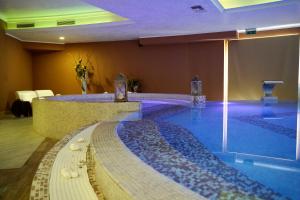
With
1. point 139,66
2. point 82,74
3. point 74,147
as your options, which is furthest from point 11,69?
point 74,147

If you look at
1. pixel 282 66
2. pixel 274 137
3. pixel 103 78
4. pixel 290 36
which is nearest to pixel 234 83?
pixel 282 66

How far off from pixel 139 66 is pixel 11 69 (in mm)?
3961

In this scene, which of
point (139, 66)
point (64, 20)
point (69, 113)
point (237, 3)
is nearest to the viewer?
point (69, 113)

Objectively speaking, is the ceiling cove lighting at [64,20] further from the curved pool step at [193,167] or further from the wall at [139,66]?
the curved pool step at [193,167]

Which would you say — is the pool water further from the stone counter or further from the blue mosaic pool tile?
the stone counter

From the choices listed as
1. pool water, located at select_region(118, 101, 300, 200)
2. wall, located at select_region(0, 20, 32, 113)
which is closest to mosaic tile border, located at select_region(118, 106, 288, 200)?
pool water, located at select_region(118, 101, 300, 200)

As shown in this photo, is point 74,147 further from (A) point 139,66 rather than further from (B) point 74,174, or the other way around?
(A) point 139,66

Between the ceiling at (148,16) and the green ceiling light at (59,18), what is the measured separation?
0.08 ft

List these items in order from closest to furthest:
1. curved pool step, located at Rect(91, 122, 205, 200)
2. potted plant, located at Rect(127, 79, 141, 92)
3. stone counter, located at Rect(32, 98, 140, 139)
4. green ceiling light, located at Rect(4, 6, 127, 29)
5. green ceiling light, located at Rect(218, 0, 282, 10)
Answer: curved pool step, located at Rect(91, 122, 205, 200) < stone counter, located at Rect(32, 98, 140, 139) < green ceiling light, located at Rect(218, 0, 282, 10) < green ceiling light, located at Rect(4, 6, 127, 29) < potted plant, located at Rect(127, 79, 141, 92)

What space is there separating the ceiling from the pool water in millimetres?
2490

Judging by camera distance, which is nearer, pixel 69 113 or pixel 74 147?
pixel 74 147

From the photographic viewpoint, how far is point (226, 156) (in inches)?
85.3

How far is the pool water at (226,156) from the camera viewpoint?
1.30m

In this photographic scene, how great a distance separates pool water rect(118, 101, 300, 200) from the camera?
1305 millimetres
